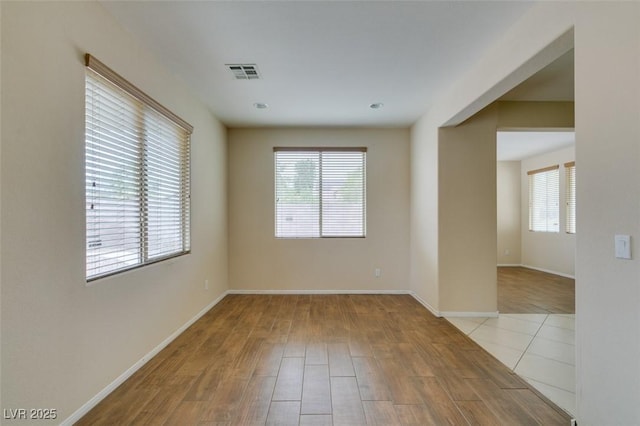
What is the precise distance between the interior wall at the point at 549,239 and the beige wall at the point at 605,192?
569 cm

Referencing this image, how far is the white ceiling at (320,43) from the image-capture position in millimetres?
1979

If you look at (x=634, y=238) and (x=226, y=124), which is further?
(x=226, y=124)

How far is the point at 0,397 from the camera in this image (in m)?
1.34

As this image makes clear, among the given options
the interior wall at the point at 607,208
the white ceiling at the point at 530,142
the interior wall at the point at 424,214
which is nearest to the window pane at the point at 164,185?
the interior wall at the point at 424,214

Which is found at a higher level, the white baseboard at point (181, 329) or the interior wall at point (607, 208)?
the interior wall at point (607, 208)

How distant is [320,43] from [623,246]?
7.70 feet

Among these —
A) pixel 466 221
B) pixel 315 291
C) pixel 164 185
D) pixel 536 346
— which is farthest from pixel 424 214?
pixel 164 185

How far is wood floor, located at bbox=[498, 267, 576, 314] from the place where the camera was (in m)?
4.00

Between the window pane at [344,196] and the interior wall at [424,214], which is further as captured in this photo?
the window pane at [344,196]

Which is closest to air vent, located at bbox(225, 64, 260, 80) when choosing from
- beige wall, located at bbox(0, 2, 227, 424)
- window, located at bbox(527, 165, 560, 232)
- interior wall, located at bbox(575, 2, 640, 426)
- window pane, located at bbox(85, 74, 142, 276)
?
beige wall, located at bbox(0, 2, 227, 424)

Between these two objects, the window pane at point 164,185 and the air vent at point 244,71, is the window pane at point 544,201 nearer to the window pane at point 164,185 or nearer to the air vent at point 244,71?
the air vent at point 244,71

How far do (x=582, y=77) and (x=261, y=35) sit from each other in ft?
7.04

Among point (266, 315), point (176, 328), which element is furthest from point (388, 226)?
point (176, 328)

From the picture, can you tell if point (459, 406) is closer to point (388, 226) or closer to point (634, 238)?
point (634, 238)
